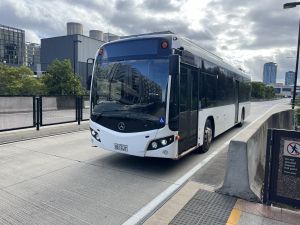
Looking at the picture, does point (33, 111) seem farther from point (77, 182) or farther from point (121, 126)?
point (77, 182)

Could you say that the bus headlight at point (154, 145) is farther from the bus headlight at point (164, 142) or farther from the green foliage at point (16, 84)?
the green foliage at point (16, 84)

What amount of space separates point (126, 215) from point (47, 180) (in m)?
2.28

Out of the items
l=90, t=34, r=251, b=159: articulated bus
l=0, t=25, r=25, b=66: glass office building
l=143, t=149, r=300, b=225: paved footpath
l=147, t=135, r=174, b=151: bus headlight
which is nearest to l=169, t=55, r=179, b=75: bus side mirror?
l=90, t=34, r=251, b=159: articulated bus

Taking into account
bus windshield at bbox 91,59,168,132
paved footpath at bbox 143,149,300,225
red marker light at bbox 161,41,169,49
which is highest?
red marker light at bbox 161,41,169,49

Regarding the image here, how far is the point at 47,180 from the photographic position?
559 cm

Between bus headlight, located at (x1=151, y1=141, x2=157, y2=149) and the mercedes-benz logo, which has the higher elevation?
the mercedes-benz logo

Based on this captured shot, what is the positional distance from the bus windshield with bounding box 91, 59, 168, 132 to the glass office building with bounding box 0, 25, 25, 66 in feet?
263

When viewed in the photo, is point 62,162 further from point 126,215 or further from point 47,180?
point 126,215

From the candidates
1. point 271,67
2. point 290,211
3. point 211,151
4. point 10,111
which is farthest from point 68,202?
point 271,67

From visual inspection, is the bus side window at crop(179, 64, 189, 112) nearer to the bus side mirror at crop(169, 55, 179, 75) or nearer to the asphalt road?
the bus side mirror at crop(169, 55, 179, 75)

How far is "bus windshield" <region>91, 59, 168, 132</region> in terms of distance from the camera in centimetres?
580

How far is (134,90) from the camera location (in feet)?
19.7

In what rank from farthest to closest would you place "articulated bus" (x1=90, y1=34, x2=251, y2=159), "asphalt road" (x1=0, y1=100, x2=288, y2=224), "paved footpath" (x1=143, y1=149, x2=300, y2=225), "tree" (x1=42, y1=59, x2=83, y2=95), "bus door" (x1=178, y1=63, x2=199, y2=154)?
"tree" (x1=42, y1=59, x2=83, y2=95), "bus door" (x1=178, y1=63, x2=199, y2=154), "articulated bus" (x1=90, y1=34, x2=251, y2=159), "asphalt road" (x1=0, y1=100, x2=288, y2=224), "paved footpath" (x1=143, y1=149, x2=300, y2=225)

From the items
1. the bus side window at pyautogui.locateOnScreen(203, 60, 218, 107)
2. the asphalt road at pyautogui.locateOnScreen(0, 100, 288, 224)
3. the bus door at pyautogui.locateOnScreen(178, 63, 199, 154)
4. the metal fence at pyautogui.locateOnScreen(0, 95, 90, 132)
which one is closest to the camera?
the asphalt road at pyautogui.locateOnScreen(0, 100, 288, 224)
